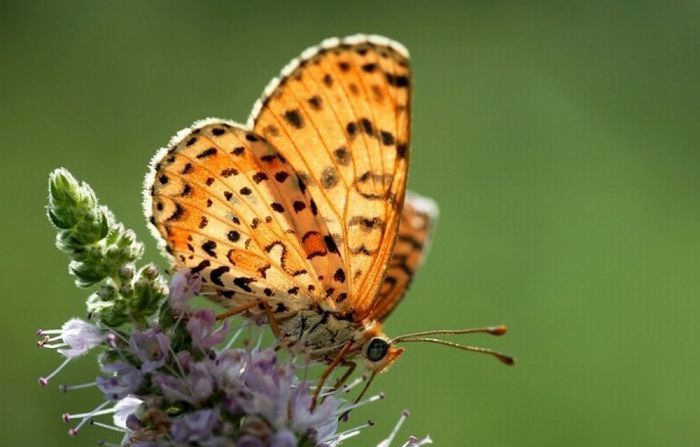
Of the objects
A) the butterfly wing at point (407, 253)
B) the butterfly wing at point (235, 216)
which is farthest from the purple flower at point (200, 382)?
the butterfly wing at point (407, 253)

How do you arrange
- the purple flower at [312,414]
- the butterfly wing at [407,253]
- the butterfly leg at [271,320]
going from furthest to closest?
the butterfly wing at [407,253] < the butterfly leg at [271,320] < the purple flower at [312,414]

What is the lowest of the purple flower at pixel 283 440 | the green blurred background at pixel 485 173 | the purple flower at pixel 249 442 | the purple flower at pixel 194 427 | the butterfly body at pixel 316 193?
the purple flower at pixel 194 427

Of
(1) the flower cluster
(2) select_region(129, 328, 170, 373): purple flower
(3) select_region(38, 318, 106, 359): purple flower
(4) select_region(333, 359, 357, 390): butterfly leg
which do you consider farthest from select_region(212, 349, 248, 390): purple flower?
(4) select_region(333, 359, 357, 390): butterfly leg

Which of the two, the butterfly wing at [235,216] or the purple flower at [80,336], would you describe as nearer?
the purple flower at [80,336]

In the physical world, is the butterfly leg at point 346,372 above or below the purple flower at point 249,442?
above

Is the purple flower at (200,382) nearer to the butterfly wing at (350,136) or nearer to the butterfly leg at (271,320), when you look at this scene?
the butterfly leg at (271,320)

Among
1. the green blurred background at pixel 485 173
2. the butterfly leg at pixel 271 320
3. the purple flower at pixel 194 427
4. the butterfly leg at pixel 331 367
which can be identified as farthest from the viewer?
the green blurred background at pixel 485 173

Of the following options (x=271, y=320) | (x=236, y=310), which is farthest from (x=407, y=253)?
(x=236, y=310)

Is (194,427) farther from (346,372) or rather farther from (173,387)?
(346,372)
